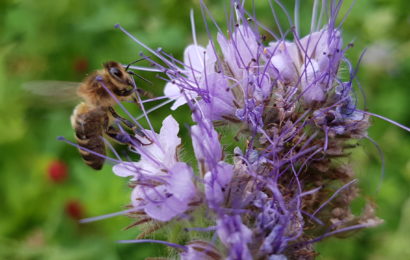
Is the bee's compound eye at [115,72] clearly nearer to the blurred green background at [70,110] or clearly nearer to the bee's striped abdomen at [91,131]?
the bee's striped abdomen at [91,131]

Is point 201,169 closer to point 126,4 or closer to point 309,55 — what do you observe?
→ point 309,55

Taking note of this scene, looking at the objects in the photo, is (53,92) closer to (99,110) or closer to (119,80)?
(99,110)

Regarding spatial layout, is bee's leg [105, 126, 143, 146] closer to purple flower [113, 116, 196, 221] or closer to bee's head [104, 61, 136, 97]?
purple flower [113, 116, 196, 221]

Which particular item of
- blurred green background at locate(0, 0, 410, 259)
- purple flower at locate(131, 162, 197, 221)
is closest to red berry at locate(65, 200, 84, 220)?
blurred green background at locate(0, 0, 410, 259)

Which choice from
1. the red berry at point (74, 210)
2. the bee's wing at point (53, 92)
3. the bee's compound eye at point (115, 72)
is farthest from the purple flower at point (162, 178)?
the red berry at point (74, 210)

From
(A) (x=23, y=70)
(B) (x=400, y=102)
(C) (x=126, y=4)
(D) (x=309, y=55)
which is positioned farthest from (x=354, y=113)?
(A) (x=23, y=70)

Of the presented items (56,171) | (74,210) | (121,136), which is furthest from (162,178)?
(56,171)
